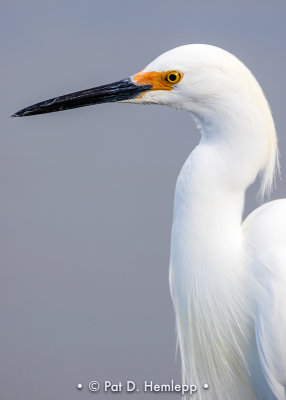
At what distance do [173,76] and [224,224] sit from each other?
37 cm

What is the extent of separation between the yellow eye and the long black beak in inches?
2.9

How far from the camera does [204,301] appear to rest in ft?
5.02

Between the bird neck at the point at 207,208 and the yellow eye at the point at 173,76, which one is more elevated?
the yellow eye at the point at 173,76

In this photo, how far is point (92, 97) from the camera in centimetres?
162

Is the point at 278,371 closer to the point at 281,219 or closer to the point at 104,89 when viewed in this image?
the point at 281,219

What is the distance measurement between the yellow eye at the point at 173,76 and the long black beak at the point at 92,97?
72mm

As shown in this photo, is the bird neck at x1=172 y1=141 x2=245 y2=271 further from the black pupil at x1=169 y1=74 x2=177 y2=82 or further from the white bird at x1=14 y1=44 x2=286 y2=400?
the black pupil at x1=169 y1=74 x2=177 y2=82

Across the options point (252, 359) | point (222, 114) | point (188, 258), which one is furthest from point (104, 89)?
point (252, 359)

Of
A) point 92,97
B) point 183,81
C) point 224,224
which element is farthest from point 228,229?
point 92,97

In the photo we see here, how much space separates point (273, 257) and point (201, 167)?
0.28 m

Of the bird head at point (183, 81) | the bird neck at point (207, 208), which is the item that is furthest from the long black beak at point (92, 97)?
the bird neck at point (207, 208)

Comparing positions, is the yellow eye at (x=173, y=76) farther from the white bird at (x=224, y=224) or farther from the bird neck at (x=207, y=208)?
the bird neck at (x=207, y=208)

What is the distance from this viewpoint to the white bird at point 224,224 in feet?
4.56

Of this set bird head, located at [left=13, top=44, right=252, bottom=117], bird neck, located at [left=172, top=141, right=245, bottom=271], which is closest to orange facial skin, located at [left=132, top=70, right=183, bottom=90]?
bird head, located at [left=13, top=44, right=252, bottom=117]
